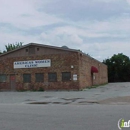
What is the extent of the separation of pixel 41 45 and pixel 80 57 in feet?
16.5

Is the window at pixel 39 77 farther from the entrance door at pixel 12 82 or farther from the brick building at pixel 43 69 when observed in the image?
the entrance door at pixel 12 82

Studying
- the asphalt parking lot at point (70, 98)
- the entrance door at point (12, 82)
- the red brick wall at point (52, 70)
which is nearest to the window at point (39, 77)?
the red brick wall at point (52, 70)

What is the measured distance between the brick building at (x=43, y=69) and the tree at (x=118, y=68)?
36.0m

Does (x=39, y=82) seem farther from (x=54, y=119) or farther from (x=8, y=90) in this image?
(x=54, y=119)

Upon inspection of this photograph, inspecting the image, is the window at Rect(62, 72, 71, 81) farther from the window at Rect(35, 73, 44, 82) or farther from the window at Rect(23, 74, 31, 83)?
the window at Rect(23, 74, 31, 83)

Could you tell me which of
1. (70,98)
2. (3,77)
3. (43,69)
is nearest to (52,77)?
(43,69)

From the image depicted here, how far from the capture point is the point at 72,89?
31578mm

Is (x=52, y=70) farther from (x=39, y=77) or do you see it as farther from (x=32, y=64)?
(x=32, y=64)

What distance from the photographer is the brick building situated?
31.8m

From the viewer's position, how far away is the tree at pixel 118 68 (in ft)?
232

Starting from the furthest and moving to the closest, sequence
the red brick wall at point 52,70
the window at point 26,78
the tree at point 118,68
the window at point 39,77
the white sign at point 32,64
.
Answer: the tree at point 118,68
the window at point 26,78
the window at point 39,77
the white sign at point 32,64
the red brick wall at point 52,70

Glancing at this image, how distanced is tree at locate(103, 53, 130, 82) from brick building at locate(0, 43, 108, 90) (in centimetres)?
3599

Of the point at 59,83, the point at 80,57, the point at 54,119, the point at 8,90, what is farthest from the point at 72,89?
the point at 54,119

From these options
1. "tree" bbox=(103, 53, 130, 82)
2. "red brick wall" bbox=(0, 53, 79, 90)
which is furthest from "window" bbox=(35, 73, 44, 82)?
"tree" bbox=(103, 53, 130, 82)
